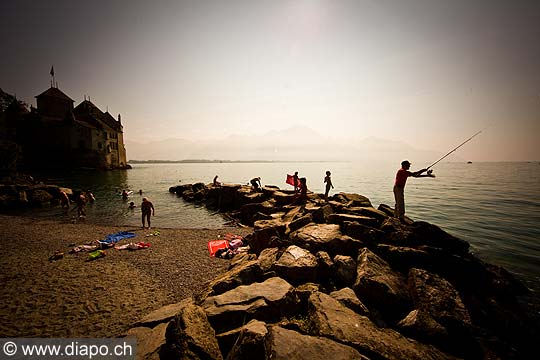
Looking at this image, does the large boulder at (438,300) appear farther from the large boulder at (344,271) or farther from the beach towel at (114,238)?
the beach towel at (114,238)

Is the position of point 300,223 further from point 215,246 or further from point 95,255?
point 95,255

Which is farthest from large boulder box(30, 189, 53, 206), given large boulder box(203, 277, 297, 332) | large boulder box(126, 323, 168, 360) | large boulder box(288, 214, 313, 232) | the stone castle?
the stone castle

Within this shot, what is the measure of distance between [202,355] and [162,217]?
70.1ft

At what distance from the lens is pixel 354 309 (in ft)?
15.2

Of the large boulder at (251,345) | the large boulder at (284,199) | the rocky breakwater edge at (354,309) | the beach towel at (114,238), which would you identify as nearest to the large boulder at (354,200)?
the large boulder at (284,199)

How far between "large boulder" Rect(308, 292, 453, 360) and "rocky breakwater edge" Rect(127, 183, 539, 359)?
2cm

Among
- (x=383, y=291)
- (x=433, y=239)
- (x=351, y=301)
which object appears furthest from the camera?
(x=433, y=239)

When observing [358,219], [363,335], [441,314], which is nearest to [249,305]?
[363,335]

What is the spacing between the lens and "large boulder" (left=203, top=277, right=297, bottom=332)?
466 cm

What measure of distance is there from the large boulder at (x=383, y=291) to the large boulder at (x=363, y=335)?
89cm

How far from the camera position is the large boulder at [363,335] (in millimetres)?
3583

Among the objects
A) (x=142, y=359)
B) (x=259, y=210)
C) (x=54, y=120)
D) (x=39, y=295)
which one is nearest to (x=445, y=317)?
(x=142, y=359)

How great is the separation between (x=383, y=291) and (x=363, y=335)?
167 cm

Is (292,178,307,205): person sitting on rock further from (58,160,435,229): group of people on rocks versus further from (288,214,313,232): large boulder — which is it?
(288,214,313,232): large boulder
